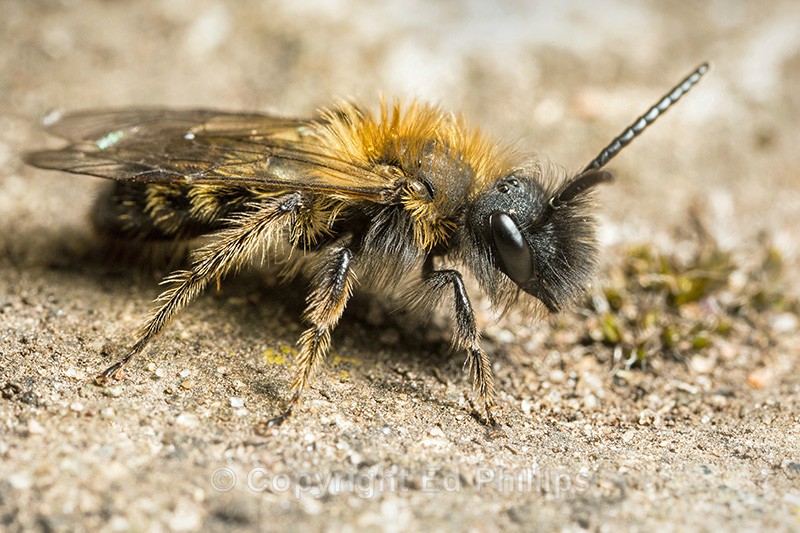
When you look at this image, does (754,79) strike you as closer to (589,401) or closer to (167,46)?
(589,401)

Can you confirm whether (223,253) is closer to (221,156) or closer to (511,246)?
(221,156)

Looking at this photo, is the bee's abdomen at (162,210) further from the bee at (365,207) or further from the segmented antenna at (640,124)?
the segmented antenna at (640,124)

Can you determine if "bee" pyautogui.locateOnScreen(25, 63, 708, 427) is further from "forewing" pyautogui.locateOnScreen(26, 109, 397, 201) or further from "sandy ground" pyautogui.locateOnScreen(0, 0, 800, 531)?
"sandy ground" pyautogui.locateOnScreen(0, 0, 800, 531)

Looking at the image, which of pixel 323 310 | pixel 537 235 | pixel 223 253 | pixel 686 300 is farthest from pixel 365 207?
pixel 686 300

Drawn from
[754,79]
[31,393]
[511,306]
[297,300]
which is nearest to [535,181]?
[511,306]

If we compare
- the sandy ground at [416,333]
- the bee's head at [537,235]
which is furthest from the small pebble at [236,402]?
the bee's head at [537,235]

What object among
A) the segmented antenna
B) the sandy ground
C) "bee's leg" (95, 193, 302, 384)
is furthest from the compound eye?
"bee's leg" (95, 193, 302, 384)
